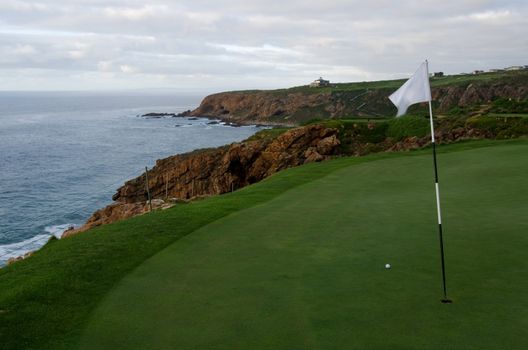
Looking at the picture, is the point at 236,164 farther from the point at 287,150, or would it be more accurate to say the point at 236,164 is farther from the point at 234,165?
the point at 287,150

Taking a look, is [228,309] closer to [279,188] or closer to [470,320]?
[470,320]

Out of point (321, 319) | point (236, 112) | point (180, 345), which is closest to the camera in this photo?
point (180, 345)

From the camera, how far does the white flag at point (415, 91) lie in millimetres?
8679

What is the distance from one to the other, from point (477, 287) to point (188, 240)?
20.5ft

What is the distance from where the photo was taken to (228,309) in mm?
7699

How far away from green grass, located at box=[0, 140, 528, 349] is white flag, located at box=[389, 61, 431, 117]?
287 centimetres

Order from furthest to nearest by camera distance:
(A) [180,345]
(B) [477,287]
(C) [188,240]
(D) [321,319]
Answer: (C) [188,240]
(B) [477,287]
(D) [321,319]
(A) [180,345]

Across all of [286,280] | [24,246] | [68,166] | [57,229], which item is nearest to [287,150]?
[57,229]

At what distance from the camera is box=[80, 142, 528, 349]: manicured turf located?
22.2 ft

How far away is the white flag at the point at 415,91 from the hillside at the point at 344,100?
7595 centimetres

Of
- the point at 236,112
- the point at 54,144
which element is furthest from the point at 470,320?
the point at 236,112

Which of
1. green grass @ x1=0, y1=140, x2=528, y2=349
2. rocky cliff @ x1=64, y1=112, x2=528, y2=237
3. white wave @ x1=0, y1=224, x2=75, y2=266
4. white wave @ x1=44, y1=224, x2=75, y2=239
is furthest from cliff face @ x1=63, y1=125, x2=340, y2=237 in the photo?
green grass @ x1=0, y1=140, x2=528, y2=349

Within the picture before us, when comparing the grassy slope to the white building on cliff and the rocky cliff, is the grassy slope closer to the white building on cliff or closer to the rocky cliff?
the rocky cliff

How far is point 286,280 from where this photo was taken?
29.4 ft
